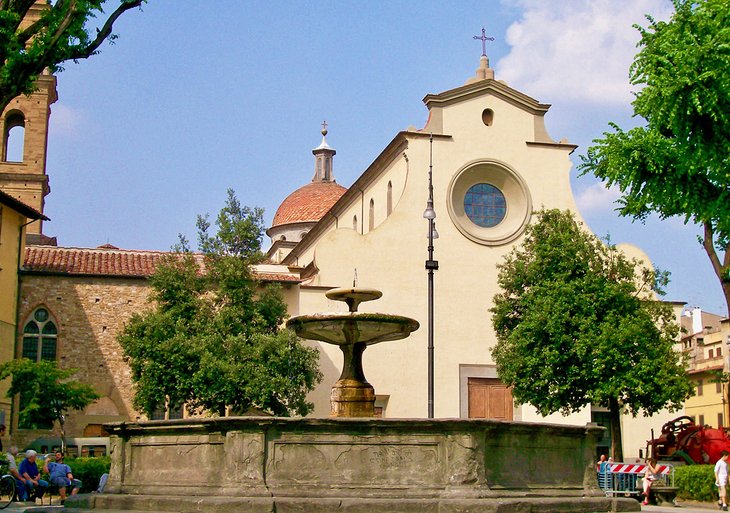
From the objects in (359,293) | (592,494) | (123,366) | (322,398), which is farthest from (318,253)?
(592,494)

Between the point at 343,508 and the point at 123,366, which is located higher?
the point at 123,366

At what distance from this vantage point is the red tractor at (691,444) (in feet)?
90.4

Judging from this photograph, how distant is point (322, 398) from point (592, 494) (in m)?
20.3

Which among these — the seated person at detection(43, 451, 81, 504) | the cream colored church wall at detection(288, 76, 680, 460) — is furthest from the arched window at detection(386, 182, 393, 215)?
the seated person at detection(43, 451, 81, 504)

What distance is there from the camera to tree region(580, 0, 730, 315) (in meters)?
19.7

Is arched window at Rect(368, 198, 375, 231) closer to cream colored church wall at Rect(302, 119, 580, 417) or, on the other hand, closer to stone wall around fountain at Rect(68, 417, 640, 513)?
cream colored church wall at Rect(302, 119, 580, 417)

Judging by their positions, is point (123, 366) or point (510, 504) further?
point (123, 366)

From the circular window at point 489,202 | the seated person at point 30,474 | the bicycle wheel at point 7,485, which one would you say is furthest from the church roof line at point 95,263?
the bicycle wheel at point 7,485

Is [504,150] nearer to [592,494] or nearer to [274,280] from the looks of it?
[274,280]

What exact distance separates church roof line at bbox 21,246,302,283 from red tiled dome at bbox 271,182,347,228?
20.3 meters

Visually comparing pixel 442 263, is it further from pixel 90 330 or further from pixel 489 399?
pixel 90 330

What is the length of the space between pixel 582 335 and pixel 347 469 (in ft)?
55.2

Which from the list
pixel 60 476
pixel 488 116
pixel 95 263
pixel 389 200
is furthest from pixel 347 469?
pixel 488 116

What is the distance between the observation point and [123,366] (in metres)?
33.8
